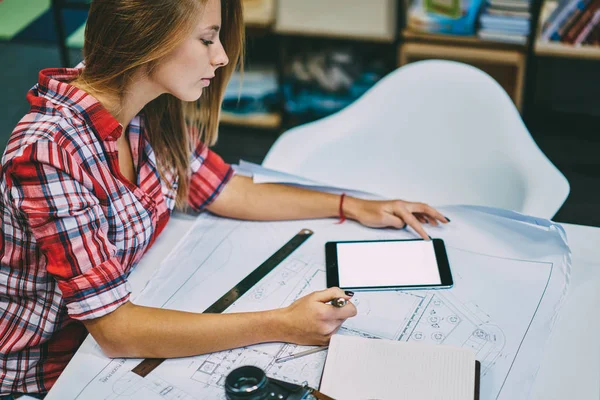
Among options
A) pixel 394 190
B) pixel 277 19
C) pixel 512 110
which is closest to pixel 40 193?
pixel 394 190

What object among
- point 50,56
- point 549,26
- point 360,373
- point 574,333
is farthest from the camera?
point 549,26

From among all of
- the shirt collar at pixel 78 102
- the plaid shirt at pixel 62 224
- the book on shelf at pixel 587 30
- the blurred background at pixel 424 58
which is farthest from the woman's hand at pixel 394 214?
the book on shelf at pixel 587 30

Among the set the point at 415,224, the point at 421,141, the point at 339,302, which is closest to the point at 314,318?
the point at 339,302

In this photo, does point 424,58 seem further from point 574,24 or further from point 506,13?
point 574,24

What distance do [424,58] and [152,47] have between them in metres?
1.98

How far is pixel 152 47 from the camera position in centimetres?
121

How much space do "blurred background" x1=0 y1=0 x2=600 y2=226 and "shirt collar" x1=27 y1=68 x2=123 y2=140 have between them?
1059 mm

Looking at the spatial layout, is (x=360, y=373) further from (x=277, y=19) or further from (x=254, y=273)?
(x=277, y=19)

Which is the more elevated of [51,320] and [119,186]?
[119,186]

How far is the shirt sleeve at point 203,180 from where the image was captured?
1562 mm

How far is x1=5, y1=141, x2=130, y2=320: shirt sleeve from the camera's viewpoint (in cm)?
112

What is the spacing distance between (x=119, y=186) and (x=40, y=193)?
0.18m

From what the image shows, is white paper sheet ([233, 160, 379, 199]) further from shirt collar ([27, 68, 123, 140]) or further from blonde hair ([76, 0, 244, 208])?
shirt collar ([27, 68, 123, 140])

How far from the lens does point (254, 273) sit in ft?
4.54
